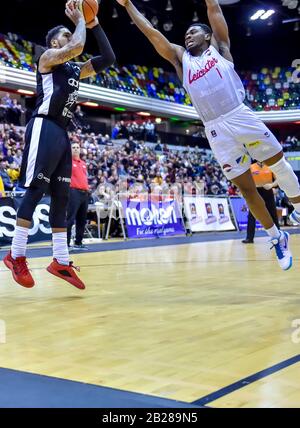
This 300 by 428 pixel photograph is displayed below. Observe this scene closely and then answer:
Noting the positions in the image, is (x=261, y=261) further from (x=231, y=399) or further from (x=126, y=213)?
(x=126, y=213)

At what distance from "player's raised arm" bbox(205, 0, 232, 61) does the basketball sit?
0.86m

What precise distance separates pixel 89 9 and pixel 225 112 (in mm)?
1325

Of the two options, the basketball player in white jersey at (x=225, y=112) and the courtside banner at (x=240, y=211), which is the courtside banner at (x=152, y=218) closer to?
the courtside banner at (x=240, y=211)

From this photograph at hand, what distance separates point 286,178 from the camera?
3.82m

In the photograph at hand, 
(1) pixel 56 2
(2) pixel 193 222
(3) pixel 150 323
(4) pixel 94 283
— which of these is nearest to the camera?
(3) pixel 150 323

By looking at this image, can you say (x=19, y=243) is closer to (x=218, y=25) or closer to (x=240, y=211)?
(x=218, y=25)

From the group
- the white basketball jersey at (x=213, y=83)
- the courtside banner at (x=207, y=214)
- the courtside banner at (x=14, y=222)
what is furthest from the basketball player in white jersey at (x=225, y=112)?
the courtside banner at (x=207, y=214)

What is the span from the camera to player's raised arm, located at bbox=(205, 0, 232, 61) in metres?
3.77

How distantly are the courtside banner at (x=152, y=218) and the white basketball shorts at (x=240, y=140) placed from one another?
26.2ft

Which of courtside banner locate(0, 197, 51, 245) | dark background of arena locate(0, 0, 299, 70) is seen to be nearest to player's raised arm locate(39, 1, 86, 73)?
courtside banner locate(0, 197, 51, 245)

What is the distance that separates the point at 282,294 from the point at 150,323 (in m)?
1.21

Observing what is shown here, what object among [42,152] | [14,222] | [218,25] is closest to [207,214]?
[14,222]

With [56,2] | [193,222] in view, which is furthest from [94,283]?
[56,2]

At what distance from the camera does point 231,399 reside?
4.99 feet
